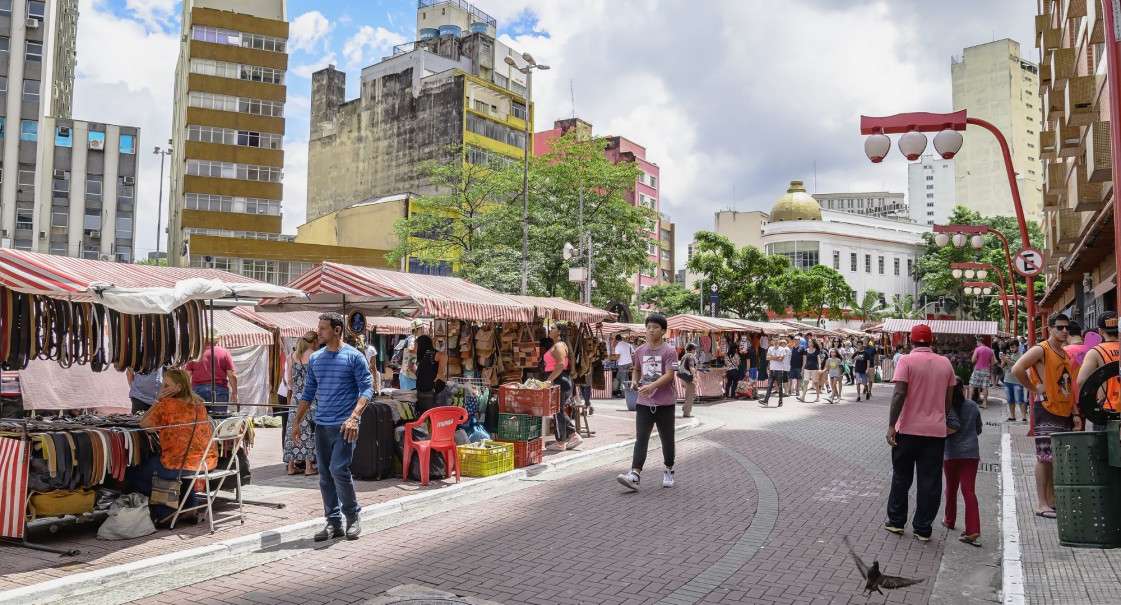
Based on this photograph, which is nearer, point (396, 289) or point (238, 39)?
point (396, 289)

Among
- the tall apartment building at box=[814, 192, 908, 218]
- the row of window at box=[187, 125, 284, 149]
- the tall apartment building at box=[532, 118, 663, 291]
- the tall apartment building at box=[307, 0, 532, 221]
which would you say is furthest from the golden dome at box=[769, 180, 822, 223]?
the tall apartment building at box=[814, 192, 908, 218]

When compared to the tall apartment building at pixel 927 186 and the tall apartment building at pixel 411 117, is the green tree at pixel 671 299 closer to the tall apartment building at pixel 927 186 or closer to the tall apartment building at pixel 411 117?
the tall apartment building at pixel 411 117

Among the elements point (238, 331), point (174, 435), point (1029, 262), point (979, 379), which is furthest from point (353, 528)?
point (979, 379)

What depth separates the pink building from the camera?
72.4m

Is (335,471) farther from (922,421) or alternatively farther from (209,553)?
(922,421)

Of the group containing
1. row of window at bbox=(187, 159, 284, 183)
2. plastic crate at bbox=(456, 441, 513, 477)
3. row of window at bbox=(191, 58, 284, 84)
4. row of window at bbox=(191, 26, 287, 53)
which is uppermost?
row of window at bbox=(191, 26, 287, 53)

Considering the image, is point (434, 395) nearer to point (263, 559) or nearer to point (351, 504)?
point (351, 504)

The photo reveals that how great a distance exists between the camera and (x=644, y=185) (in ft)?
255

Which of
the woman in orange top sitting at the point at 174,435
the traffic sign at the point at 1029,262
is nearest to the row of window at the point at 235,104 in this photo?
the traffic sign at the point at 1029,262

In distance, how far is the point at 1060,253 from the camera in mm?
20719

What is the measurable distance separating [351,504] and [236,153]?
44435 mm

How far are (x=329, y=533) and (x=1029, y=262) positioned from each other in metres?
13.8

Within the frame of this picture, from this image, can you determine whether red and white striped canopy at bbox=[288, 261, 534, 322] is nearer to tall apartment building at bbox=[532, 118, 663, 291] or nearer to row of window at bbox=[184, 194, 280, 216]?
row of window at bbox=[184, 194, 280, 216]

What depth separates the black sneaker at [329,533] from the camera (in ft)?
22.6
